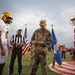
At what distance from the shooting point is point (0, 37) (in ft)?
20.2

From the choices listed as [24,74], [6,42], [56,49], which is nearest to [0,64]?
[6,42]

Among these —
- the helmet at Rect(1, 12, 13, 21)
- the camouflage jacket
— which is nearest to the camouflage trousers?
the camouflage jacket

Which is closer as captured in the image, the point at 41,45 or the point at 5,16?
the point at 5,16

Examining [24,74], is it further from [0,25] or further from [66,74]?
[0,25]

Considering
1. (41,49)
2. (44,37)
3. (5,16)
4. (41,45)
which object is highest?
(5,16)

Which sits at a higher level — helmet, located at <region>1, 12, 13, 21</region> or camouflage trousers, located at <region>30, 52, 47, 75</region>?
helmet, located at <region>1, 12, 13, 21</region>

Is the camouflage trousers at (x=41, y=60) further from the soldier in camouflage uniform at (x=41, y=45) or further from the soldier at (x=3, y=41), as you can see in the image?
the soldier at (x=3, y=41)

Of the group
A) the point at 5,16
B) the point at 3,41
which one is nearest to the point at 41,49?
the point at 5,16

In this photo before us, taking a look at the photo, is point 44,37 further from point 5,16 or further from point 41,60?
point 5,16

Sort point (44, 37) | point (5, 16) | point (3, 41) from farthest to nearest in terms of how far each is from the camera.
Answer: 1. point (44, 37)
2. point (5, 16)
3. point (3, 41)

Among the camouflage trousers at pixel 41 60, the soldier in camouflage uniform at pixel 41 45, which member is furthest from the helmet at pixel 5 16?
the camouflage trousers at pixel 41 60

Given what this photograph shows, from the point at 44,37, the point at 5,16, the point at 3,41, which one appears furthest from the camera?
the point at 44,37

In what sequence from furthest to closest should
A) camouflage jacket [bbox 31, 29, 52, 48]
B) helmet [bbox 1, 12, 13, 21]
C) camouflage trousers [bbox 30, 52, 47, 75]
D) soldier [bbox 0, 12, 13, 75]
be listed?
camouflage trousers [bbox 30, 52, 47, 75]
camouflage jacket [bbox 31, 29, 52, 48]
helmet [bbox 1, 12, 13, 21]
soldier [bbox 0, 12, 13, 75]

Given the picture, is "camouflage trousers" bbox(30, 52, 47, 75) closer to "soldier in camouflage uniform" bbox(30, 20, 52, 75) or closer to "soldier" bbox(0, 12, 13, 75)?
"soldier in camouflage uniform" bbox(30, 20, 52, 75)
